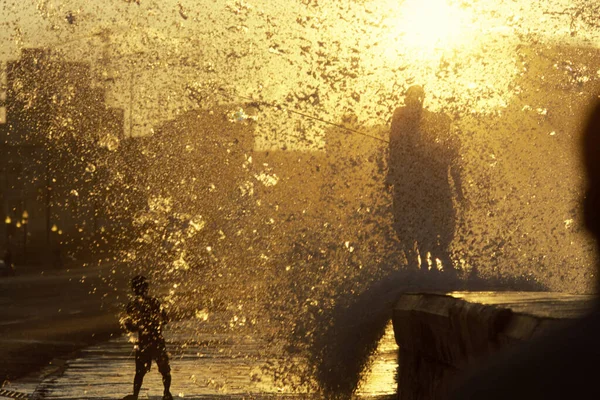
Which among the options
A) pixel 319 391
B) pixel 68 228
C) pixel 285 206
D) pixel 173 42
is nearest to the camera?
pixel 319 391

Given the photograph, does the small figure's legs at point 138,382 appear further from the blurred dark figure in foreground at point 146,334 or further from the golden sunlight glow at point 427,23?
the golden sunlight glow at point 427,23

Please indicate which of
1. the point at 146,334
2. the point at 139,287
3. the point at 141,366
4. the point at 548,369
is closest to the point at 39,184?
the point at 139,287

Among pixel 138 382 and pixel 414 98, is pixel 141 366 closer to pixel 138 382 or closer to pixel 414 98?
pixel 138 382

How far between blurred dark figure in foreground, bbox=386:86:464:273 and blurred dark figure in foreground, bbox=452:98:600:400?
760 cm

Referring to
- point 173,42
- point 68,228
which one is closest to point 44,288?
point 173,42

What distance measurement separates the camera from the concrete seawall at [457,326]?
8.64 ft

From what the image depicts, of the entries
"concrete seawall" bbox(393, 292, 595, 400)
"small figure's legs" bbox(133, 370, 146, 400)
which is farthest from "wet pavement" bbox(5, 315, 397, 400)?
"concrete seawall" bbox(393, 292, 595, 400)

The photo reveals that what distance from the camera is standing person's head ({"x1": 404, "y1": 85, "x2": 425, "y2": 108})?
9039 millimetres

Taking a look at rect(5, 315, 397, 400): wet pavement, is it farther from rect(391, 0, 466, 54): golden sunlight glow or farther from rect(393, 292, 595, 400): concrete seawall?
rect(391, 0, 466, 54): golden sunlight glow

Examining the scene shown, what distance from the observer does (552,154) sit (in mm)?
12797

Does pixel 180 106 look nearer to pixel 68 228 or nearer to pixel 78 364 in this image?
pixel 78 364

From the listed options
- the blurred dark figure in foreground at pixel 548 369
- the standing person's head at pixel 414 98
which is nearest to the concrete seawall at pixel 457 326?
the blurred dark figure in foreground at pixel 548 369

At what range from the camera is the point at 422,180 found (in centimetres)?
944

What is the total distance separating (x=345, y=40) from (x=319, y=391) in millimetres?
5563
